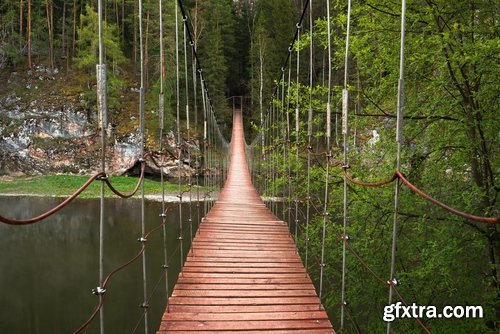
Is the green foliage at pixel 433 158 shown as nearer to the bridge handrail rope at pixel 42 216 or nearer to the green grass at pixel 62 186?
the bridge handrail rope at pixel 42 216

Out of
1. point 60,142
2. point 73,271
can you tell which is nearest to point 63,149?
point 60,142

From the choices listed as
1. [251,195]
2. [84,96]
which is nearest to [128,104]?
[84,96]

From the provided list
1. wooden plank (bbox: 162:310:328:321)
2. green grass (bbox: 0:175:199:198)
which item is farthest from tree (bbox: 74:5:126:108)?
wooden plank (bbox: 162:310:328:321)

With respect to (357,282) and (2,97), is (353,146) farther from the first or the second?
(2,97)

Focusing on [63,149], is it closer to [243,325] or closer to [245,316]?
[245,316]

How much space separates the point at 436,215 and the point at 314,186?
5.31ft

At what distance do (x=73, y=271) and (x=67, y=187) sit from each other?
27.5ft

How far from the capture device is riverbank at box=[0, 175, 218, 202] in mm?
14148

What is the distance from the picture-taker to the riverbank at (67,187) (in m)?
14.1

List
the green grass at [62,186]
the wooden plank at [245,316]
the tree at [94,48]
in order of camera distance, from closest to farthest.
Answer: the wooden plank at [245,316] < the green grass at [62,186] < the tree at [94,48]

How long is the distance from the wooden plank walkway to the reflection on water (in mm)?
680

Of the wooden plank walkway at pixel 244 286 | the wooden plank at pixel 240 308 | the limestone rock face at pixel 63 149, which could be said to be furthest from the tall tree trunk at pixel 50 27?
the wooden plank at pixel 240 308

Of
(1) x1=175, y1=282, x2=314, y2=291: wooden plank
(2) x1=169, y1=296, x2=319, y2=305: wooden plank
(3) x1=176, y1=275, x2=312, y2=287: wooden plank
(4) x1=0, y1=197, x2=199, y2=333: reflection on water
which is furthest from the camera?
(4) x1=0, y1=197, x2=199, y2=333: reflection on water

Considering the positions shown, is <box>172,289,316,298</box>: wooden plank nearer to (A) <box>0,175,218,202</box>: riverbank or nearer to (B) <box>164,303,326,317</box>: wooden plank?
(B) <box>164,303,326,317</box>: wooden plank
